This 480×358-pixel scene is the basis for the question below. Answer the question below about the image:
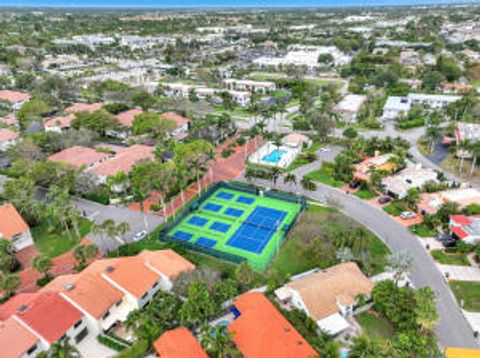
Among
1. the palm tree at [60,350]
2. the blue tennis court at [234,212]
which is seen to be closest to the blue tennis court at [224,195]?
the blue tennis court at [234,212]

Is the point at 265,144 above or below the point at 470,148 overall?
below

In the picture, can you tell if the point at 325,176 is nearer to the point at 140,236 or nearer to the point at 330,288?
the point at 330,288

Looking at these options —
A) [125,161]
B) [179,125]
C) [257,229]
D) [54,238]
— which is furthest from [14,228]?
[179,125]

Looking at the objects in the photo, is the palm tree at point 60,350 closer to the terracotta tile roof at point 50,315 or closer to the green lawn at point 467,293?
the terracotta tile roof at point 50,315

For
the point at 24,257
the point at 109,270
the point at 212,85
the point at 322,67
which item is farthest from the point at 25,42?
the point at 109,270

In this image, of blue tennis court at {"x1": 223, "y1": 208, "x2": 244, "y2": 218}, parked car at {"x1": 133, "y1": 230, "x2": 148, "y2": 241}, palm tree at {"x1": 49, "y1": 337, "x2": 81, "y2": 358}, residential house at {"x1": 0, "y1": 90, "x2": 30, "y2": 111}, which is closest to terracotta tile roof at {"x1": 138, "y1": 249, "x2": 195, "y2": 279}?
parked car at {"x1": 133, "y1": 230, "x2": 148, "y2": 241}

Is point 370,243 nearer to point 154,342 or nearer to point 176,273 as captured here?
point 176,273
